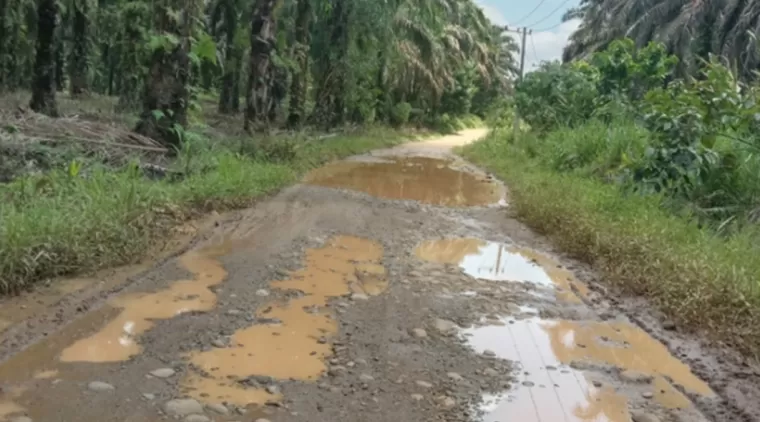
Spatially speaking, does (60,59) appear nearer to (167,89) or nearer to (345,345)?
(167,89)

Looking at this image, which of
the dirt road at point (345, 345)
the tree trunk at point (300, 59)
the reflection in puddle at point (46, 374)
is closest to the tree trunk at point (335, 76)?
the tree trunk at point (300, 59)

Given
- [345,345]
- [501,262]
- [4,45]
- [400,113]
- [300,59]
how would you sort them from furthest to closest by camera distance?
[400,113], [300,59], [4,45], [501,262], [345,345]

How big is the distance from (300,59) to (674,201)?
15.5 m

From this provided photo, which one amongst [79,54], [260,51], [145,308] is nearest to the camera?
[145,308]

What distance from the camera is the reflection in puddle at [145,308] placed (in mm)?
4777

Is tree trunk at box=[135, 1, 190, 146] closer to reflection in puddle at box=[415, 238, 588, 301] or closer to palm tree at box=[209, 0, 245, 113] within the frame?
reflection in puddle at box=[415, 238, 588, 301]

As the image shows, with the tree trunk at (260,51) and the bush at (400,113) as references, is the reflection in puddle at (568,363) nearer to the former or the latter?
the tree trunk at (260,51)

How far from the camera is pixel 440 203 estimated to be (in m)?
12.8

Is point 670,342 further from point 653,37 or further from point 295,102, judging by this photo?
point 653,37

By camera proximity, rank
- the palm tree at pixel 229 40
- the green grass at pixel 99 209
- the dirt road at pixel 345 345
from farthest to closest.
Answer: the palm tree at pixel 229 40, the green grass at pixel 99 209, the dirt road at pixel 345 345

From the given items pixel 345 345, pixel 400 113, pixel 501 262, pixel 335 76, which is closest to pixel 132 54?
pixel 335 76

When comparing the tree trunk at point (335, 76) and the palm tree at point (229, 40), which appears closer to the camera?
the tree trunk at point (335, 76)

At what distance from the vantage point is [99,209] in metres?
6.90

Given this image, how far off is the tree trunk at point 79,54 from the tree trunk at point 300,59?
634cm
